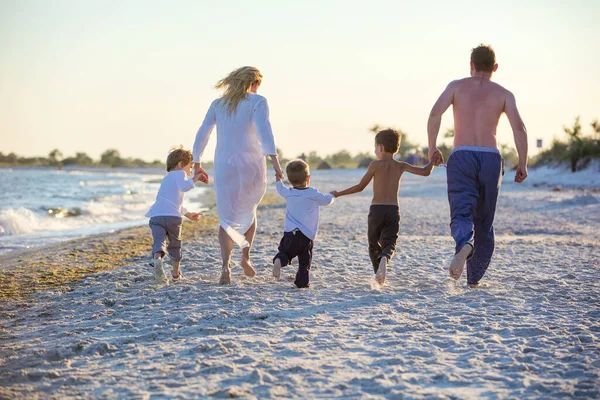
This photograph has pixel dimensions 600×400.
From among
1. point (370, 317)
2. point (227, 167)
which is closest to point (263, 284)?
point (227, 167)

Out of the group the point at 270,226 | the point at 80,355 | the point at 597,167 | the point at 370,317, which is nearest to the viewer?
the point at 80,355

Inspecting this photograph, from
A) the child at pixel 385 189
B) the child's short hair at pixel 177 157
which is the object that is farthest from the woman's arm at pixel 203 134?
the child at pixel 385 189

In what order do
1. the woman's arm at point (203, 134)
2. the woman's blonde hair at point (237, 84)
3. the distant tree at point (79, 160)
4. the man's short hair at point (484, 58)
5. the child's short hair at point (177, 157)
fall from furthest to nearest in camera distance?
the distant tree at point (79, 160) < the child's short hair at point (177, 157) < the woman's arm at point (203, 134) < the woman's blonde hair at point (237, 84) < the man's short hair at point (484, 58)

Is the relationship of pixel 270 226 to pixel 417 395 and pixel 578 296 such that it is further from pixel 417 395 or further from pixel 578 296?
pixel 417 395

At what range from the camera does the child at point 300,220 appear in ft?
17.6

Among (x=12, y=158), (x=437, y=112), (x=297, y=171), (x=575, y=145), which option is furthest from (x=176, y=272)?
(x=12, y=158)

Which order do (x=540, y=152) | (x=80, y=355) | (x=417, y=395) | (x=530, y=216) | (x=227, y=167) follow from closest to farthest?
1. (x=417, y=395)
2. (x=80, y=355)
3. (x=227, y=167)
4. (x=530, y=216)
5. (x=540, y=152)

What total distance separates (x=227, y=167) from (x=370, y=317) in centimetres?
191

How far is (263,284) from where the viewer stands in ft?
18.2

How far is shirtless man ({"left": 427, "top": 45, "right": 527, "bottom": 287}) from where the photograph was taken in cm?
511

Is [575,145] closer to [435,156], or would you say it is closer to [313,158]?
[435,156]

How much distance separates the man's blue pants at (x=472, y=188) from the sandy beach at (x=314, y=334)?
54cm

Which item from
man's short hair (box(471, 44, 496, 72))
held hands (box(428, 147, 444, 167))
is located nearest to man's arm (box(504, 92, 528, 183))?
man's short hair (box(471, 44, 496, 72))

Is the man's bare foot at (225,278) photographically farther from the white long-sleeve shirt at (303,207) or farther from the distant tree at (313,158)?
the distant tree at (313,158)
